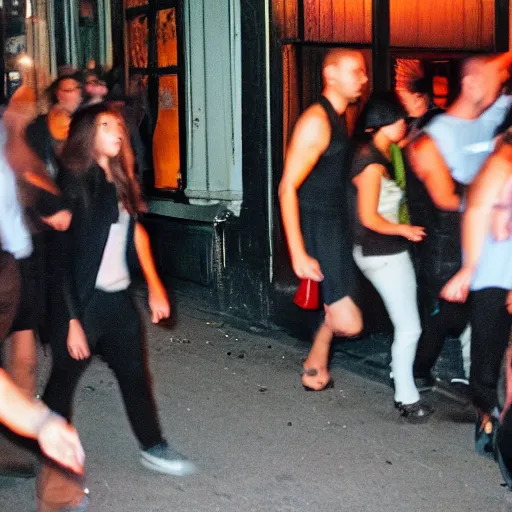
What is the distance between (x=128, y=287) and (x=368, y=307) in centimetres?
354

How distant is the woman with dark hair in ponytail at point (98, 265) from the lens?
497 centimetres

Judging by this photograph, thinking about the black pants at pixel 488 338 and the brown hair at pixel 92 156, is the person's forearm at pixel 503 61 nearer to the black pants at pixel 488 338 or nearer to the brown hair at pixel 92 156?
the black pants at pixel 488 338

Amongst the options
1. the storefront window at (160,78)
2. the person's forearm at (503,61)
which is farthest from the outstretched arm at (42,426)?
the storefront window at (160,78)

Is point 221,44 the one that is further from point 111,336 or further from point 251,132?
point 111,336

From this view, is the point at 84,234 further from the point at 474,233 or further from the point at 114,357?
the point at 474,233

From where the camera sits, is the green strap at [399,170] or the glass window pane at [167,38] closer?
the green strap at [399,170]

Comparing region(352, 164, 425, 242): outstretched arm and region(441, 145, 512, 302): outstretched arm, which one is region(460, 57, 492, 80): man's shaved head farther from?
region(441, 145, 512, 302): outstretched arm

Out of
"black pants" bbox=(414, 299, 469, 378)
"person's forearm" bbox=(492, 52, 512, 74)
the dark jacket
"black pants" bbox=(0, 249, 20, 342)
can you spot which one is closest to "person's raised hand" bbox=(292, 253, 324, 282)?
"black pants" bbox=(414, 299, 469, 378)

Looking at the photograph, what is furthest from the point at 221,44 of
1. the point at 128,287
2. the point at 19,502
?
the point at 19,502

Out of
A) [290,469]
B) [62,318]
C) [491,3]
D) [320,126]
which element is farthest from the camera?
[491,3]

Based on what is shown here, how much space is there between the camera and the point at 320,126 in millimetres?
5988

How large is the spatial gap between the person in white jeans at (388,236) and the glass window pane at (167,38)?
4.24 metres

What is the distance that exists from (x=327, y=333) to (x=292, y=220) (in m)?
1.23

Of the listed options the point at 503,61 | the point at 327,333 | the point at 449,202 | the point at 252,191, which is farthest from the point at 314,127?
the point at 252,191
